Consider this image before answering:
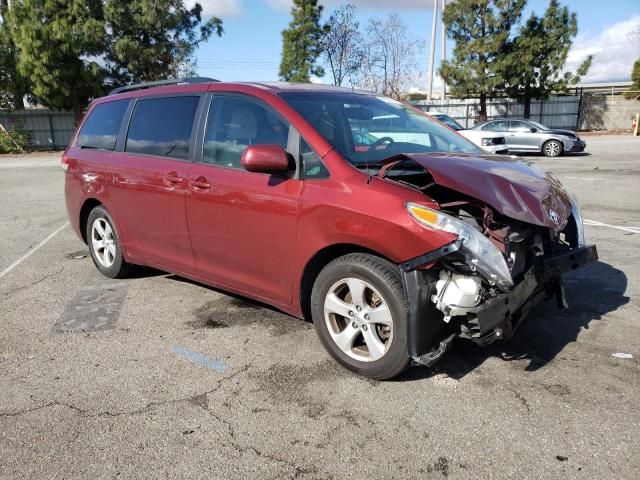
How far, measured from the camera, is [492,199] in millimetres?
3008

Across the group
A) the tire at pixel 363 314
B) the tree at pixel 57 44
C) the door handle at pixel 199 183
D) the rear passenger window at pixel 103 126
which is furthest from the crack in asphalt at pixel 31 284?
the tree at pixel 57 44

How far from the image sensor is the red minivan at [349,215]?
2.96 m

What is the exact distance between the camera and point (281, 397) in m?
3.15

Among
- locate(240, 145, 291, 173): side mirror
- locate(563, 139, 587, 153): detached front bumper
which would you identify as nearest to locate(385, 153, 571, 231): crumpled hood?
locate(240, 145, 291, 173): side mirror

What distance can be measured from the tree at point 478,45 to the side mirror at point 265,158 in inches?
1194

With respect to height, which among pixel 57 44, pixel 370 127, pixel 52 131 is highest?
pixel 57 44

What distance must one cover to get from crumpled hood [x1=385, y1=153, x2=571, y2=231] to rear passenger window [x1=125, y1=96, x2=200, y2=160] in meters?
1.87

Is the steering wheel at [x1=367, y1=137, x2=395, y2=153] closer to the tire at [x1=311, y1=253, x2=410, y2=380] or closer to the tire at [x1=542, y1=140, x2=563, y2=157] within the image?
the tire at [x1=311, y1=253, x2=410, y2=380]

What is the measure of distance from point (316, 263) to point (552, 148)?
62.7 ft

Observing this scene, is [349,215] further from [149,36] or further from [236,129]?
[149,36]

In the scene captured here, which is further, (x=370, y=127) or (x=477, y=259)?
(x=370, y=127)

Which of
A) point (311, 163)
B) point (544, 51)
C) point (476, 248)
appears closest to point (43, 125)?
point (544, 51)

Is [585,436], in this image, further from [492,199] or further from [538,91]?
[538,91]

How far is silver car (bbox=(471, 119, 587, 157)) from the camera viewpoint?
19906 mm
